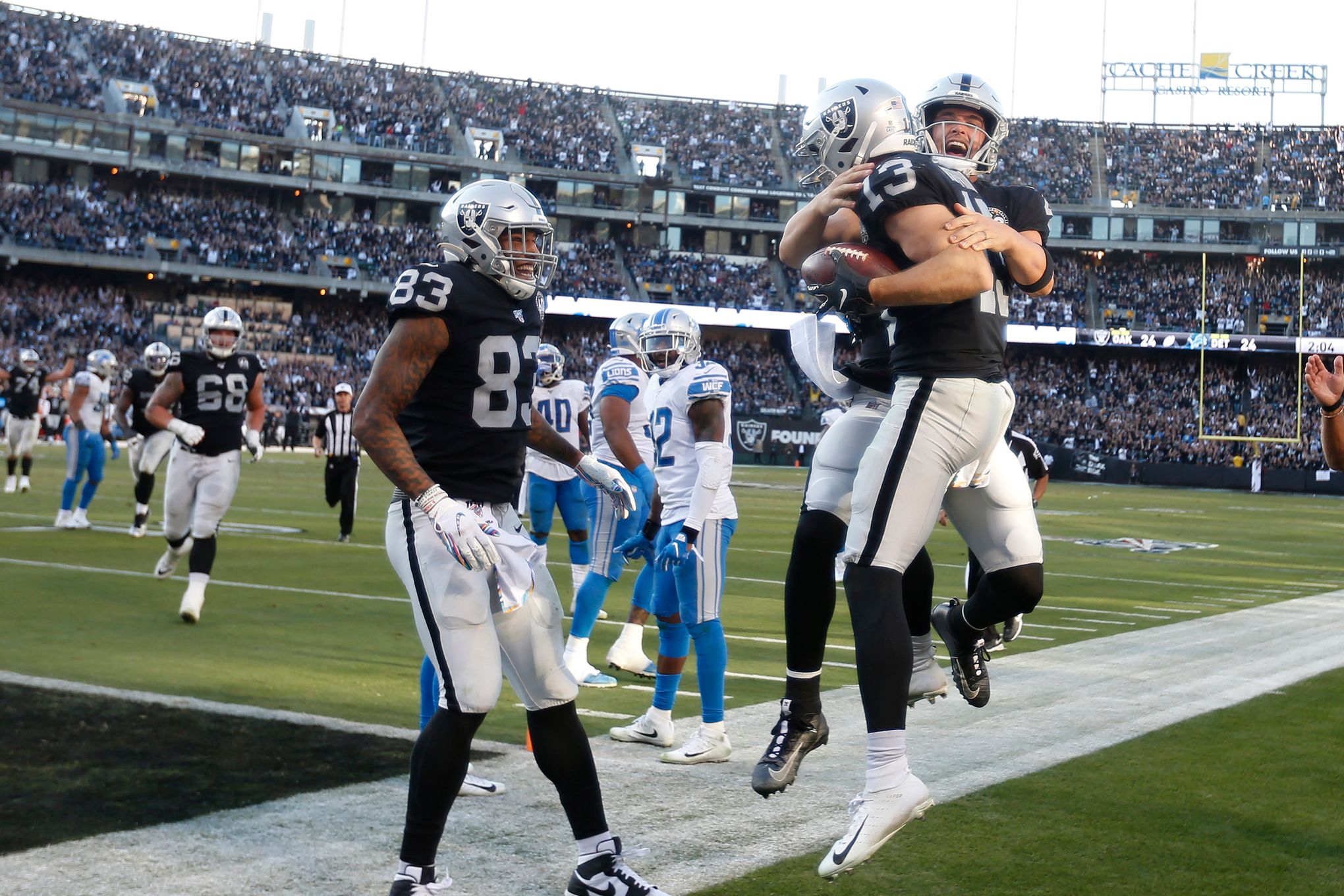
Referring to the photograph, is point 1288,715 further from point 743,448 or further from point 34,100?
point 34,100

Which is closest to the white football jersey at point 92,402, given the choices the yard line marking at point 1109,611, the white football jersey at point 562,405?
the white football jersey at point 562,405

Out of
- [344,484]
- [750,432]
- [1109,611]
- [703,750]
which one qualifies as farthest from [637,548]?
[750,432]

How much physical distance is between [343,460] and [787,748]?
12.9 metres

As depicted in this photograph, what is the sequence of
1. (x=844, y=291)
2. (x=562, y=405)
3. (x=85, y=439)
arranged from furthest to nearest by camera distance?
(x=85, y=439)
(x=562, y=405)
(x=844, y=291)

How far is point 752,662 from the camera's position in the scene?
9.12m

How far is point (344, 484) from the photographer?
16.3m

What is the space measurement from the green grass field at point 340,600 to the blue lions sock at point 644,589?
0.52 metres

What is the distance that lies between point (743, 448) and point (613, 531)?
128 ft

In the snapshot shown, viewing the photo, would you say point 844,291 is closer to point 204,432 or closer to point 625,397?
point 625,397

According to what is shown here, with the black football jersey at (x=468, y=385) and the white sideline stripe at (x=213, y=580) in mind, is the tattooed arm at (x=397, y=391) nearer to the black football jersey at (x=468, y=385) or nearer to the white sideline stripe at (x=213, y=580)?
the black football jersey at (x=468, y=385)

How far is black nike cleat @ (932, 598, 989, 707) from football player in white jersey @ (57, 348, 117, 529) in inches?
524

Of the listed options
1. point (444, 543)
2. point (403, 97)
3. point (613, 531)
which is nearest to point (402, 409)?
point (444, 543)

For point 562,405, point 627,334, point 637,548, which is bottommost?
point 637,548

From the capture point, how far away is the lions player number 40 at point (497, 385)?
4.45 metres
